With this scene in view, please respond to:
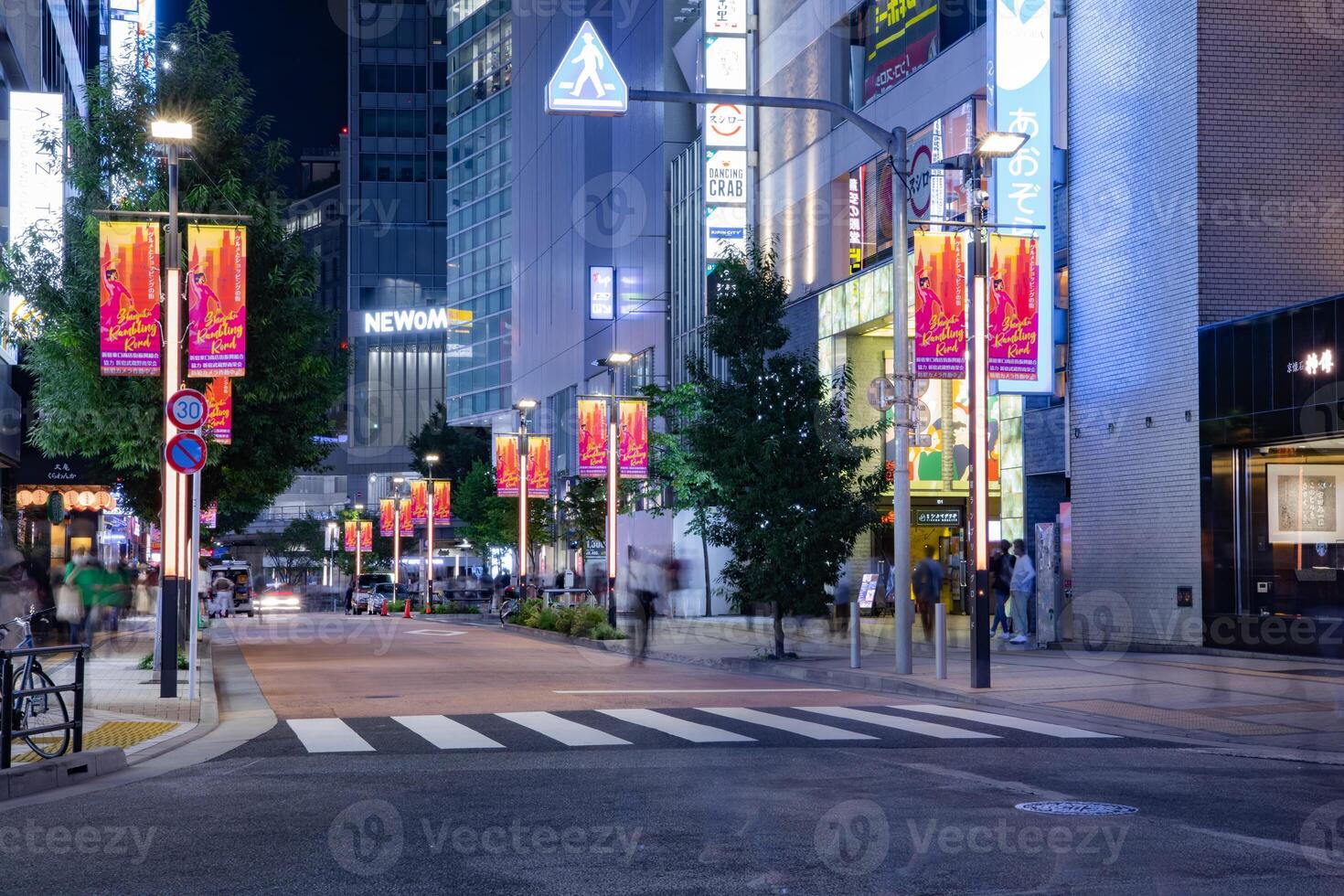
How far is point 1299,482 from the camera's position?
23.2 meters

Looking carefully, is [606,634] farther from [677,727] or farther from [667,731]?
[667,731]

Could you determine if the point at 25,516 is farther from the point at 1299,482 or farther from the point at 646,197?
the point at 1299,482

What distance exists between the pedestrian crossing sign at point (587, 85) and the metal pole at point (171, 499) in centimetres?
716

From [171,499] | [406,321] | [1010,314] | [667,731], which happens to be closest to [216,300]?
[171,499]

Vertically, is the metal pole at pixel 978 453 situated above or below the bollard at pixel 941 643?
above

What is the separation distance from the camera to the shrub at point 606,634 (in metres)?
33.8

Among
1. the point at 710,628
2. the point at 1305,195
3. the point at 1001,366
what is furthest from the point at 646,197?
the point at 1001,366

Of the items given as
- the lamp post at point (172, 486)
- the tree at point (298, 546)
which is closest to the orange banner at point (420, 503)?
the lamp post at point (172, 486)

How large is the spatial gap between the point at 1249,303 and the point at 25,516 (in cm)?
3280

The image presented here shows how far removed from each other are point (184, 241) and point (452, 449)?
85229 millimetres

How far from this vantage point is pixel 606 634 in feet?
112

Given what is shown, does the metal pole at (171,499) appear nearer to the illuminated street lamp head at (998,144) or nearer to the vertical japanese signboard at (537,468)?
the illuminated street lamp head at (998,144)

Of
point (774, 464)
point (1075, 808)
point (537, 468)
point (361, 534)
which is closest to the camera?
point (1075, 808)

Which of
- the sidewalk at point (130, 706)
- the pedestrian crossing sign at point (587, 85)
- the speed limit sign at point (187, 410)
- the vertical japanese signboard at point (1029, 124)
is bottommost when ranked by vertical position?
the sidewalk at point (130, 706)
